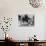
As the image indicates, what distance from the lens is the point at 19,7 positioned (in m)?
2.54

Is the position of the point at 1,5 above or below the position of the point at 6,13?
above

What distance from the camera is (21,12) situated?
254 cm

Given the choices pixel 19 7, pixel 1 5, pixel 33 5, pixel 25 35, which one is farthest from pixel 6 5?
pixel 25 35

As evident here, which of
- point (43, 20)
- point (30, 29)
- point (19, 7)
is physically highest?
point (19, 7)

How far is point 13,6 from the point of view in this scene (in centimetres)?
254

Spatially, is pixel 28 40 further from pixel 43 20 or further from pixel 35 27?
pixel 43 20

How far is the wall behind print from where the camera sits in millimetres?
2525

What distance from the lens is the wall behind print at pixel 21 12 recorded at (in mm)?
2525

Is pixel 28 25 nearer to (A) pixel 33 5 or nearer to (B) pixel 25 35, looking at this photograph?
(B) pixel 25 35

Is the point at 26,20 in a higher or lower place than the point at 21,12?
lower

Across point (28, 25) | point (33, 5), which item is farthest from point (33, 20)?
point (33, 5)

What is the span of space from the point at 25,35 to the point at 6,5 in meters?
0.73

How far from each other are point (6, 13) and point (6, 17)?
83mm

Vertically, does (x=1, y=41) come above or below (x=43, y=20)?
below
